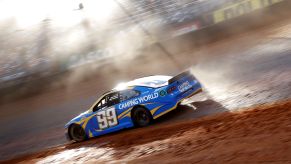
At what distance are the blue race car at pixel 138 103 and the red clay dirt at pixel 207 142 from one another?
14.7 inches

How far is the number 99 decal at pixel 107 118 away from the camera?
11.5 m

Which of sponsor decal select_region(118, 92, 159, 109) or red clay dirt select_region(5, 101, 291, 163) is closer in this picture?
red clay dirt select_region(5, 101, 291, 163)

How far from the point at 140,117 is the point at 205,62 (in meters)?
8.11

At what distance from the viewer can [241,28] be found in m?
22.5

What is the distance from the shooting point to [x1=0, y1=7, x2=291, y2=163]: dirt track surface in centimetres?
818

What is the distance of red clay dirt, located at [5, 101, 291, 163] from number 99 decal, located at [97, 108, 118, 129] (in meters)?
0.34

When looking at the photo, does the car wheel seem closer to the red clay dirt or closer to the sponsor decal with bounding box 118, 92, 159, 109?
the red clay dirt

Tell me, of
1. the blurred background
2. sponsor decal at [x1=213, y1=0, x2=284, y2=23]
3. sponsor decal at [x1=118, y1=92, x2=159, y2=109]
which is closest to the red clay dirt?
sponsor decal at [x1=118, y1=92, x2=159, y2=109]

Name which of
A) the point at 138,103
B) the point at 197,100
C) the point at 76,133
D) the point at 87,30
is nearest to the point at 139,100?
the point at 138,103

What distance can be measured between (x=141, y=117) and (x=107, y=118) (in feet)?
3.32

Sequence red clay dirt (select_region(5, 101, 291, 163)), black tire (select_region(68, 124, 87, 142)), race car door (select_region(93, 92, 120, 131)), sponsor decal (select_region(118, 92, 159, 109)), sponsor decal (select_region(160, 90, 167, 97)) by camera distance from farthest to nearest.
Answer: black tire (select_region(68, 124, 87, 142)) → race car door (select_region(93, 92, 120, 131)) → sponsor decal (select_region(118, 92, 159, 109)) → sponsor decal (select_region(160, 90, 167, 97)) → red clay dirt (select_region(5, 101, 291, 163))

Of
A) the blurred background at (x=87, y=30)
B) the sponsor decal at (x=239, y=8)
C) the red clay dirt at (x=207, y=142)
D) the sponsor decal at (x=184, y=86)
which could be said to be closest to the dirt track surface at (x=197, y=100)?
the red clay dirt at (x=207, y=142)

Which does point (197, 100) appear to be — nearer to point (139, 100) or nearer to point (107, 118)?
point (139, 100)

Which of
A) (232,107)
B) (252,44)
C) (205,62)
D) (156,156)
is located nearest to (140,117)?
(232,107)
